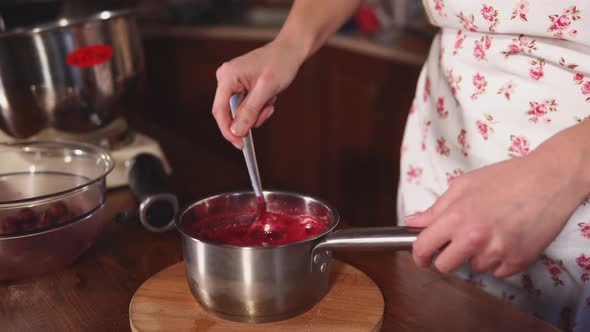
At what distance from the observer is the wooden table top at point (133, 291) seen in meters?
0.74

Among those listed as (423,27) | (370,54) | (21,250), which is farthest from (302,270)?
(423,27)

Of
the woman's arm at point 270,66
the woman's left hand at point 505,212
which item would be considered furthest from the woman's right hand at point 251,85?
the woman's left hand at point 505,212

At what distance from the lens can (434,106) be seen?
3.53 ft

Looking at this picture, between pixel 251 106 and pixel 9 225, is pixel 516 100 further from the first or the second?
pixel 9 225

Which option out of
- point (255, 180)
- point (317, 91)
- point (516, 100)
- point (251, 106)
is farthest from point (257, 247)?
point (317, 91)

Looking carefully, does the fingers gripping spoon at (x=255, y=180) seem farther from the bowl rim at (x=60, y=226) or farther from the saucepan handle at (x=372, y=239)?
the bowl rim at (x=60, y=226)

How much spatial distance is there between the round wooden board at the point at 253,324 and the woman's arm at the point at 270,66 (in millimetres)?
216


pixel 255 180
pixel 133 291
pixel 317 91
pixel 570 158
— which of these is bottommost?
pixel 317 91

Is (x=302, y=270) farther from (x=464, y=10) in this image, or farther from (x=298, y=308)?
(x=464, y=10)

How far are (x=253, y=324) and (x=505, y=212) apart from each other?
0.30m

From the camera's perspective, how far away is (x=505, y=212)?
63cm

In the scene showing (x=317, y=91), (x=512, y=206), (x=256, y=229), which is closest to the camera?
(x=512, y=206)

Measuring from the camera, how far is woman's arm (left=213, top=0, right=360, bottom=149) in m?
0.89

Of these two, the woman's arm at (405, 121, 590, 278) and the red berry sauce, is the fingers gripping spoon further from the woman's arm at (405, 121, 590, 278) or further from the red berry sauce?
the woman's arm at (405, 121, 590, 278)
